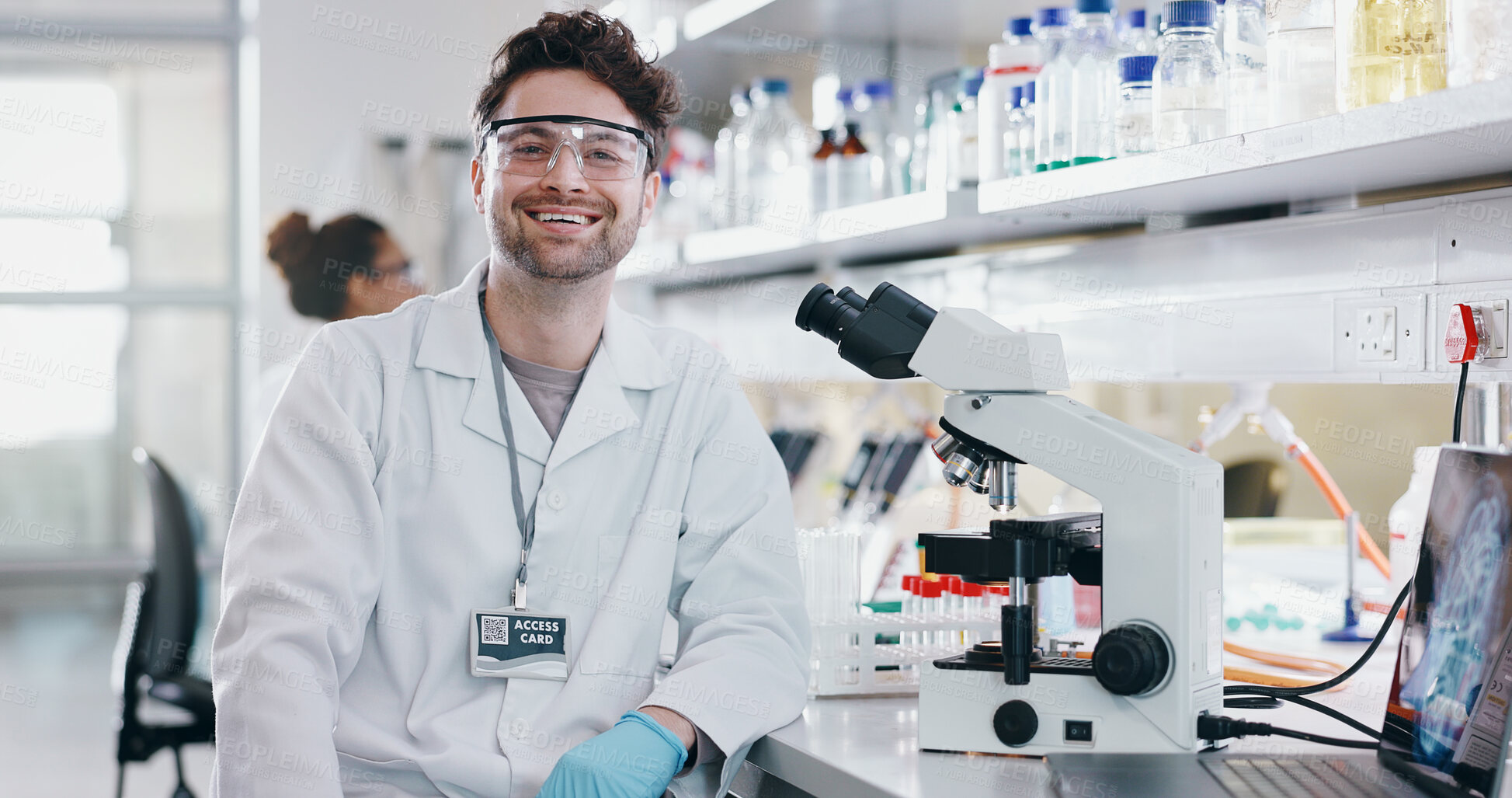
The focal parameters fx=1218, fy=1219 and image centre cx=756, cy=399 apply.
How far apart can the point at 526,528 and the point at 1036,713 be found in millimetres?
616

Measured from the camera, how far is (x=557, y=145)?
1.52 meters

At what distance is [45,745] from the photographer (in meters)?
4.16

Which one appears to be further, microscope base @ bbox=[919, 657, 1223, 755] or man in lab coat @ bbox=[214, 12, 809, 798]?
man in lab coat @ bbox=[214, 12, 809, 798]

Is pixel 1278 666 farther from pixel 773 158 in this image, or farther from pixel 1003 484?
pixel 773 158

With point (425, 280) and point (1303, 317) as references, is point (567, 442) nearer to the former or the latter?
point (1303, 317)

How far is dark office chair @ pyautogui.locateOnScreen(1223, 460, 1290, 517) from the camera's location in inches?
82.2

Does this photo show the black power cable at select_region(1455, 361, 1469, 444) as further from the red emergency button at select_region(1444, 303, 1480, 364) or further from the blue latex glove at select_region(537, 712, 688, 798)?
the blue latex glove at select_region(537, 712, 688, 798)

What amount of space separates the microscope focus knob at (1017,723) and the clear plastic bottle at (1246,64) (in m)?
0.65

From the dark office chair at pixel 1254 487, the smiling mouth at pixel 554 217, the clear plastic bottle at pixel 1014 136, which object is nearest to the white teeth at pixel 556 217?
the smiling mouth at pixel 554 217

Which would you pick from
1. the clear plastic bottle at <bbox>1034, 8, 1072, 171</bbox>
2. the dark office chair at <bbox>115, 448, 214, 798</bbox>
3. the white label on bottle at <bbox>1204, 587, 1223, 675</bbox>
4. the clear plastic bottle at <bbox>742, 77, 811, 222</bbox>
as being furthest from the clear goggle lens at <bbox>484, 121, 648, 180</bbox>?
the dark office chair at <bbox>115, 448, 214, 798</bbox>

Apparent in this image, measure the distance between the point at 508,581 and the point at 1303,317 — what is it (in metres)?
1.03

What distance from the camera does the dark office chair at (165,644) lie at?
234cm

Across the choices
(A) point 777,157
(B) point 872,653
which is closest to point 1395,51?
(B) point 872,653

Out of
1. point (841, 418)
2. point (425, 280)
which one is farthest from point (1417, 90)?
point (425, 280)
